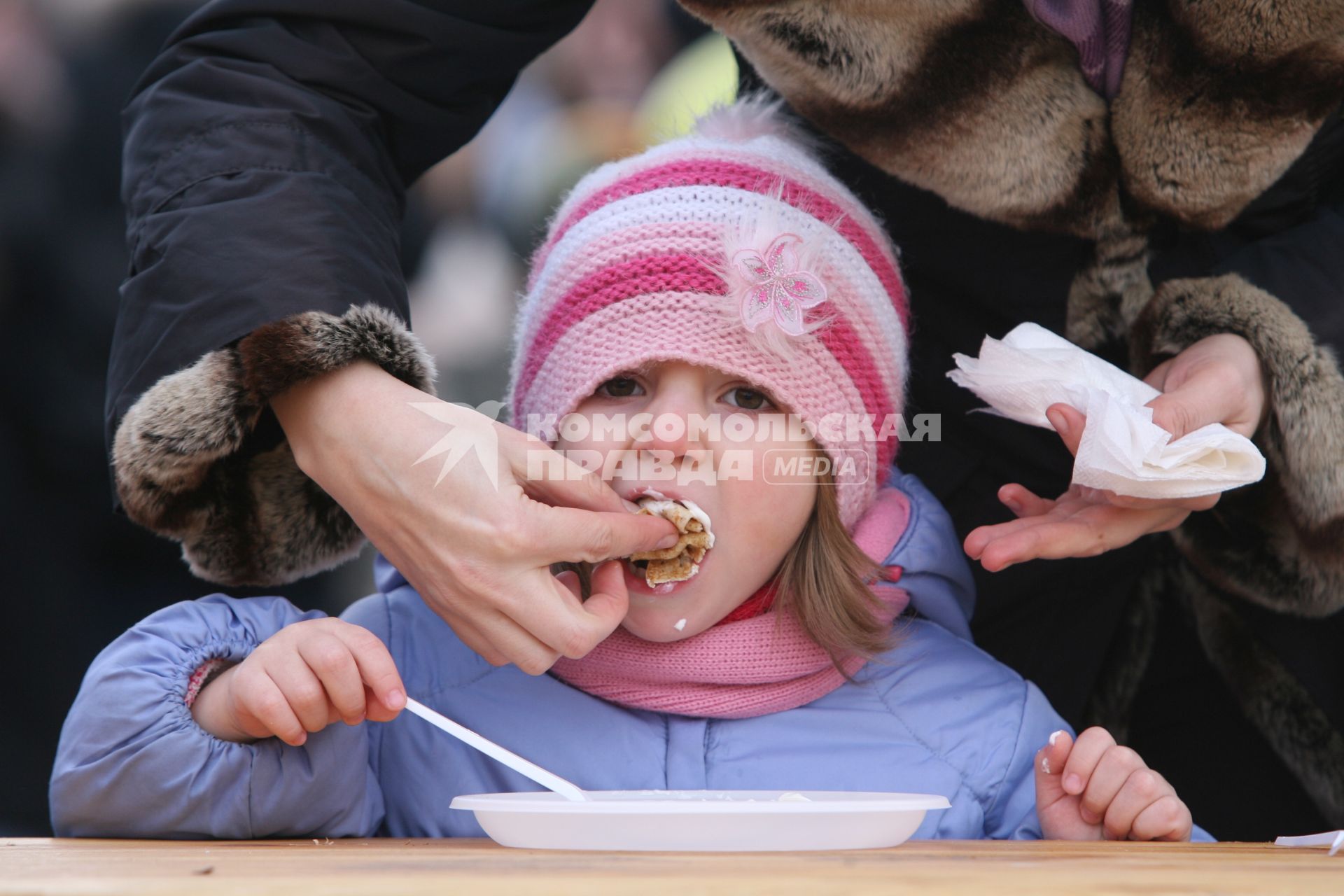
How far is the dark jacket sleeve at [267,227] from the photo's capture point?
53.0 inches

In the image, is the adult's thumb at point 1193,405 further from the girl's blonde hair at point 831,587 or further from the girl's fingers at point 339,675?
the girl's fingers at point 339,675

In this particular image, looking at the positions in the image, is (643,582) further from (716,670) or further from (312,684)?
(312,684)

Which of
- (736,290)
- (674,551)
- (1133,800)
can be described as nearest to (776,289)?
(736,290)

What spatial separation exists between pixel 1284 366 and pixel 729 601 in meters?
0.77

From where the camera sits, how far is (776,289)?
1.57 meters

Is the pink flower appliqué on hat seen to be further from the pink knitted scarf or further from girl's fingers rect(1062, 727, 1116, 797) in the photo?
girl's fingers rect(1062, 727, 1116, 797)

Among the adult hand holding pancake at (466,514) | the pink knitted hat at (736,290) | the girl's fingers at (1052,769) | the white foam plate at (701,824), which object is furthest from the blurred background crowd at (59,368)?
the white foam plate at (701,824)

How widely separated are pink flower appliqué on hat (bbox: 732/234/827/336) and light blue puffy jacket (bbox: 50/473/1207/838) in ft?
1.32

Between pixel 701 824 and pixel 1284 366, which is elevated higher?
pixel 1284 366

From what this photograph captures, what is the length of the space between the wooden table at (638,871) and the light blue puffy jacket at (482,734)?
157mm

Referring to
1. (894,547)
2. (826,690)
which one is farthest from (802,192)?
(826,690)

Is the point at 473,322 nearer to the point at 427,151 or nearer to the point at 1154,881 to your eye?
the point at 427,151

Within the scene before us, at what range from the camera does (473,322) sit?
115 inches

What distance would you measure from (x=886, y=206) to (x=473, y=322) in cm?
132
